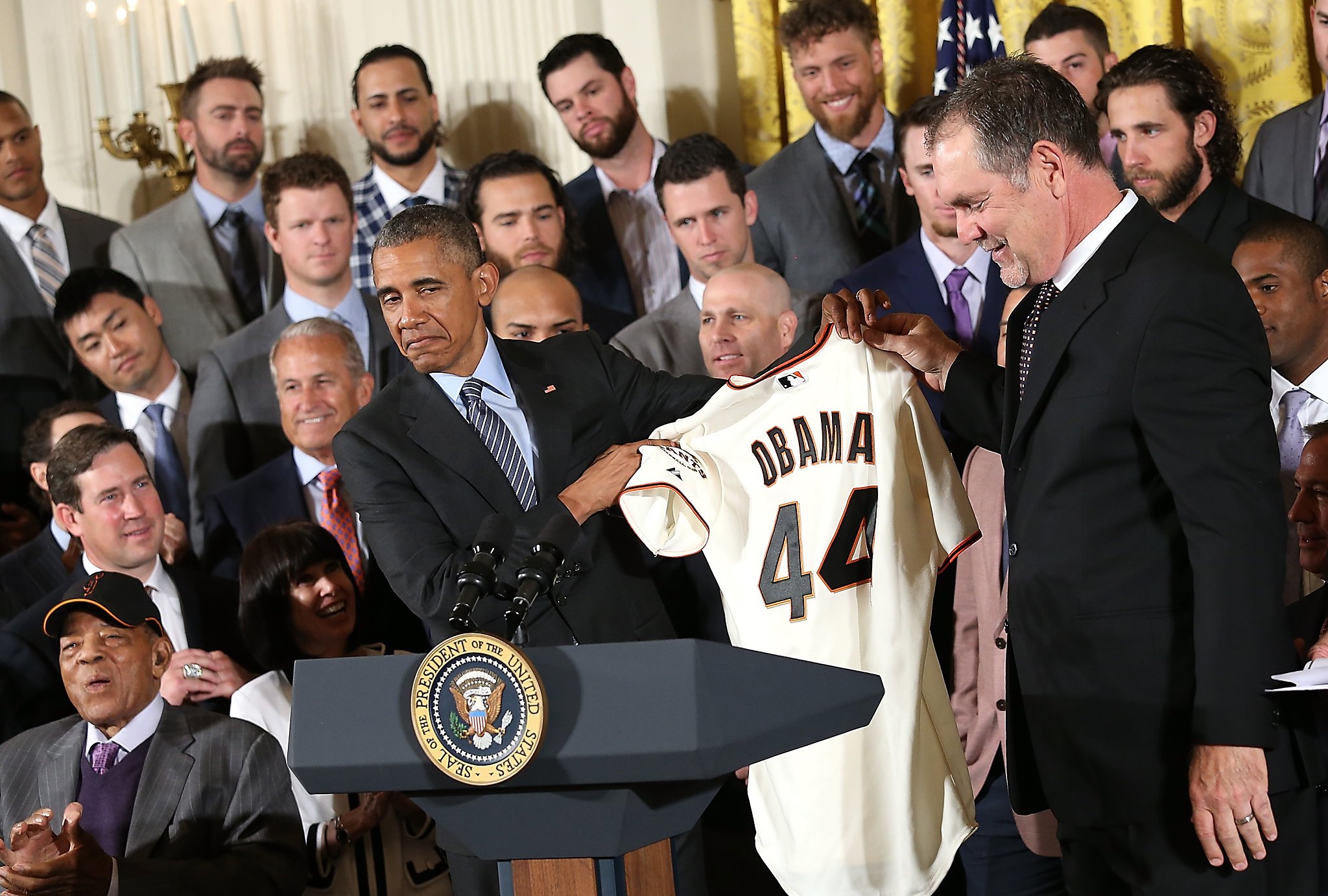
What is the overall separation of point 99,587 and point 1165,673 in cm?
244

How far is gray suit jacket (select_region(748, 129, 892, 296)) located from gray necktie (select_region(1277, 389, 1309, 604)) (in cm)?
169

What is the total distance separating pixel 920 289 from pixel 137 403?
2690mm

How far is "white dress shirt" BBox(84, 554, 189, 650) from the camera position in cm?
412

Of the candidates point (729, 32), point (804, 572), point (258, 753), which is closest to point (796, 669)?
point (804, 572)

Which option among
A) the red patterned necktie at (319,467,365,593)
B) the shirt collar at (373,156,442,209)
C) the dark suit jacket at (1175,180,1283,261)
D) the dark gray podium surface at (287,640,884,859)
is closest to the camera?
the dark gray podium surface at (287,640,884,859)

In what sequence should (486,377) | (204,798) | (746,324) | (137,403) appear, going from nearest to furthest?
(486,377) < (204,798) < (746,324) < (137,403)

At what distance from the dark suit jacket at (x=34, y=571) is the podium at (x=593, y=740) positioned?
9.87 ft

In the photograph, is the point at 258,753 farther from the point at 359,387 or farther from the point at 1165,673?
the point at 1165,673

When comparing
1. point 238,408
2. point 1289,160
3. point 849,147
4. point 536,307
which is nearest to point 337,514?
point 238,408

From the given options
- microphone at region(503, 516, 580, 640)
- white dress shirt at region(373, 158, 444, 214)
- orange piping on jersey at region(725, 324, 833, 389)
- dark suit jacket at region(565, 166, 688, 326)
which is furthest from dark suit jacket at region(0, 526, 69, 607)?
microphone at region(503, 516, 580, 640)

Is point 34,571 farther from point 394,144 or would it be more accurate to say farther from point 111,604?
point 394,144

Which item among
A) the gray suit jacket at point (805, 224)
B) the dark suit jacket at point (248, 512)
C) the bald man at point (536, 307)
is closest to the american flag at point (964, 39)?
the gray suit jacket at point (805, 224)

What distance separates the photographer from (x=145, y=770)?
10.9ft

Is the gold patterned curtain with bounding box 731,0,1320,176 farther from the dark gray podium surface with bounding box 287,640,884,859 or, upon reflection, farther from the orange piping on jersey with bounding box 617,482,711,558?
the dark gray podium surface with bounding box 287,640,884,859
